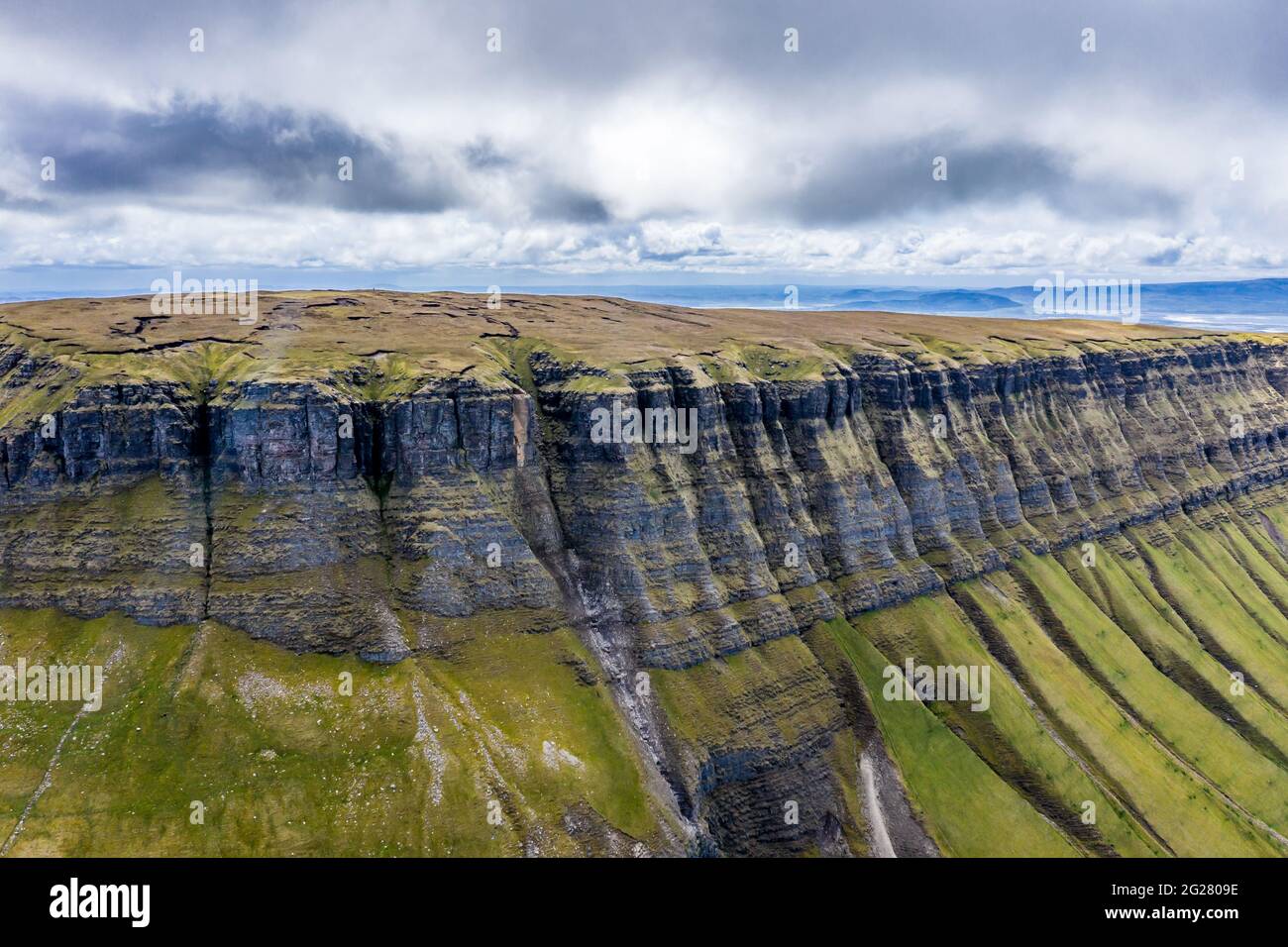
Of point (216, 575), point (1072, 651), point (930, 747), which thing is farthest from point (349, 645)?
point (1072, 651)
